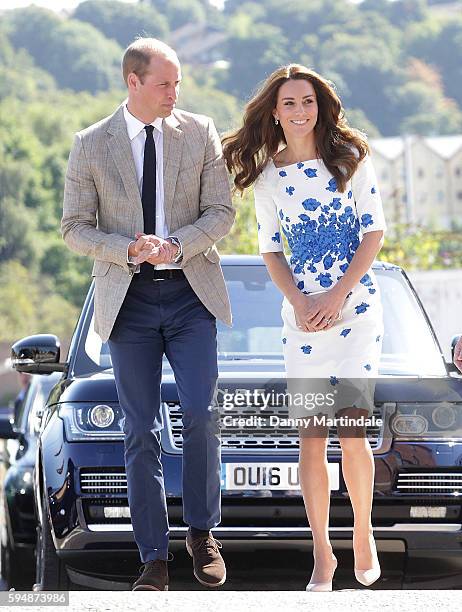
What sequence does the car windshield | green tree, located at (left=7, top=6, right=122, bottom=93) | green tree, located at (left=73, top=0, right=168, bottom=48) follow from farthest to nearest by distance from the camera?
1. green tree, located at (left=73, top=0, right=168, bottom=48)
2. green tree, located at (left=7, top=6, right=122, bottom=93)
3. the car windshield

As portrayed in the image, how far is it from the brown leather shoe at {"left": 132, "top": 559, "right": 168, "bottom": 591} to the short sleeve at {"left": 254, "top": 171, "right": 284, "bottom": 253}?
122 centimetres

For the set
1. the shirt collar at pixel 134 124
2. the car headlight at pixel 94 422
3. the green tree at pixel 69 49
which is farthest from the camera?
the green tree at pixel 69 49

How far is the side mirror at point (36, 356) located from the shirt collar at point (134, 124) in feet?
5.01

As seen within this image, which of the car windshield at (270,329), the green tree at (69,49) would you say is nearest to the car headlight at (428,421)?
the car windshield at (270,329)

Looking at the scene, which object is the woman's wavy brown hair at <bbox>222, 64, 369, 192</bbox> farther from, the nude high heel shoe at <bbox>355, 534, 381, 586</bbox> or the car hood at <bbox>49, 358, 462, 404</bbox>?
the nude high heel shoe at <bbox>355, 534, 381, 586</bbox>

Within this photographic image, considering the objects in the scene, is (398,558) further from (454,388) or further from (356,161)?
(356,161)

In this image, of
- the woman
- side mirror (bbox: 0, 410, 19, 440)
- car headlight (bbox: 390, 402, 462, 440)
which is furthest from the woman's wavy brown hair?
side mirror (bbox: 0, 410, 19, 440)

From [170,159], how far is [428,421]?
1.54 meters

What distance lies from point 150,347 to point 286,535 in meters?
1.01

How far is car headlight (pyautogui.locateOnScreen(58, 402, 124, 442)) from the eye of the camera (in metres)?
5.78

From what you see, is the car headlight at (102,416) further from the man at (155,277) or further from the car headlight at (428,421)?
the car headlight at (428,421)

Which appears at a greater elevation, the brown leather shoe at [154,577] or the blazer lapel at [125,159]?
the blazer lapel at [125,159]

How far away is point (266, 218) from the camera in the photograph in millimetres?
5477

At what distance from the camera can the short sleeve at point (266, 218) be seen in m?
5.45
